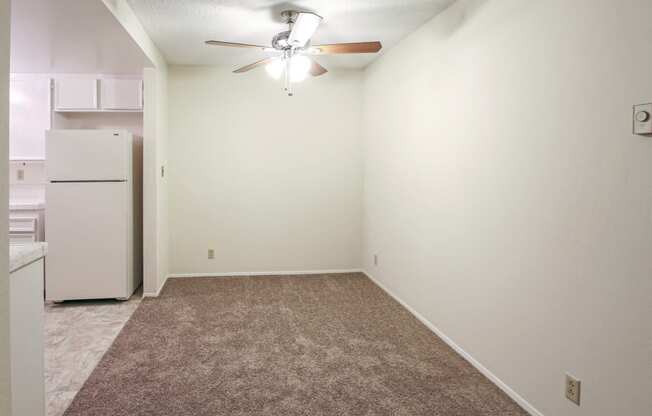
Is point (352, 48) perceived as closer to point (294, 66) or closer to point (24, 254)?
point (294, 66)

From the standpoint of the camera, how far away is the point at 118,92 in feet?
14.8

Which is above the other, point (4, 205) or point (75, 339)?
point (4, 205)

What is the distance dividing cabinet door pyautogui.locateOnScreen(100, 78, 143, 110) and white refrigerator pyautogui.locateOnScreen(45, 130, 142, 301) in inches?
21.2

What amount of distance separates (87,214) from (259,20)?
2264mm

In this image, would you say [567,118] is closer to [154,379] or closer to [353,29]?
[353,29]

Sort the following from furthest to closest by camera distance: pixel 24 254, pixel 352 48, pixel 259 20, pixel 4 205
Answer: pixel 259 20, pixel 352 48, pixel 24 254, pixel 4 205

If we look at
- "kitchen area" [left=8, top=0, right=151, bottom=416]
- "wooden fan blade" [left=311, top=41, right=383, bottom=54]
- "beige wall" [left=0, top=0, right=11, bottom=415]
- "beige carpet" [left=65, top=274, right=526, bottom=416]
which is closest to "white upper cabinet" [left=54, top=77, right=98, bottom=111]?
"kitchen area" [left=8, top=0, right=151, bottom=416]

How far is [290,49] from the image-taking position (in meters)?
3.31

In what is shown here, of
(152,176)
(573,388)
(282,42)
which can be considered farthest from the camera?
(152,176)

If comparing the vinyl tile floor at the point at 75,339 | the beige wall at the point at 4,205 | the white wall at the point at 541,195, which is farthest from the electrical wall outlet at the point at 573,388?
the vinyl tile floor at the point at 75,339

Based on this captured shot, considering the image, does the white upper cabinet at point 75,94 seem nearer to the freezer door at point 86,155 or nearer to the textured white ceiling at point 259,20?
the freezer door at point 86,155

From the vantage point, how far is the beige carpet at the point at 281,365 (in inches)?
90.1

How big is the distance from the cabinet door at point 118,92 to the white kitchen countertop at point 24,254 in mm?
3082

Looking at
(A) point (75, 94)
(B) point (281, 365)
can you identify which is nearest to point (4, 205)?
(B) point (281, 365)
